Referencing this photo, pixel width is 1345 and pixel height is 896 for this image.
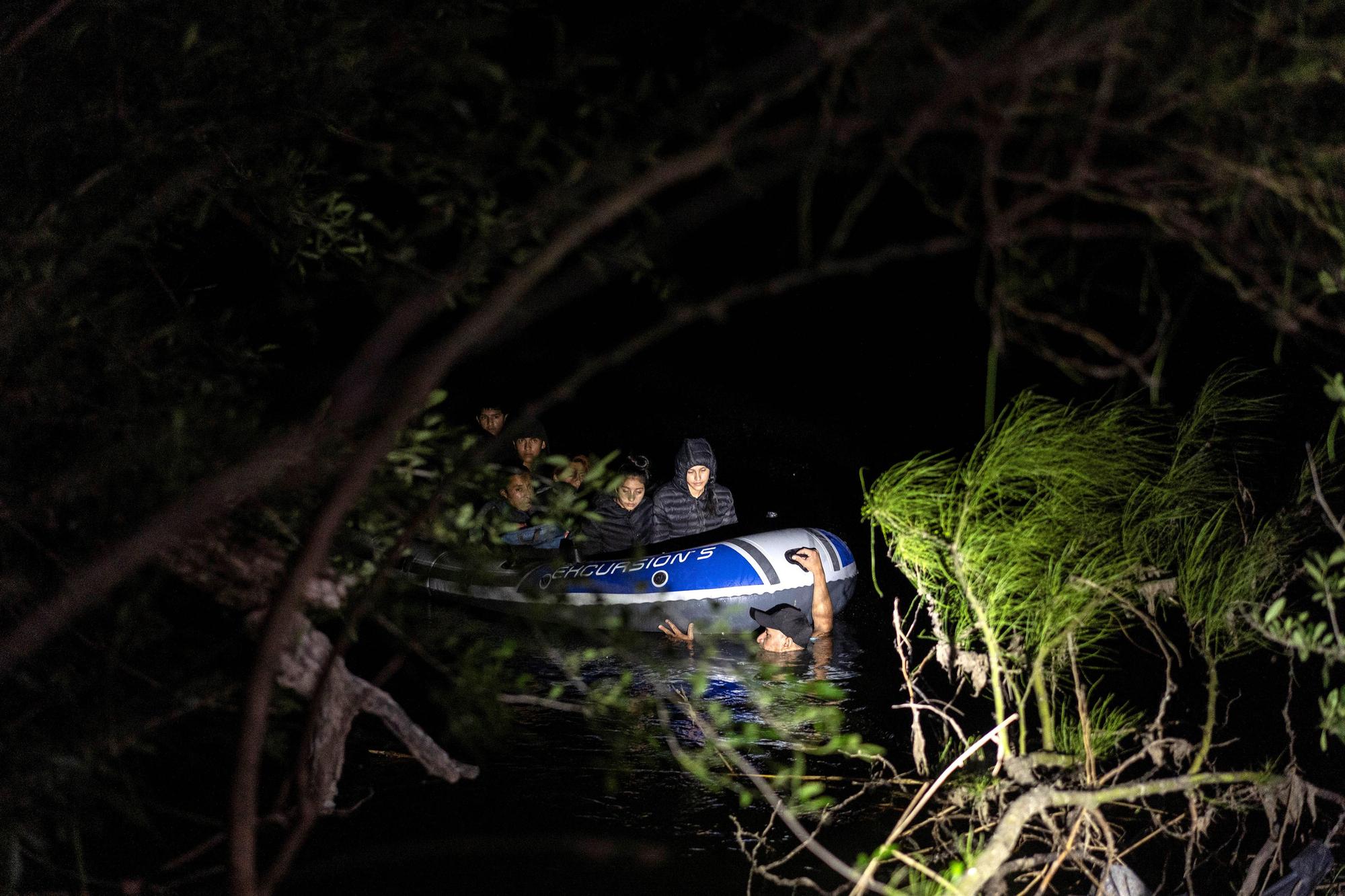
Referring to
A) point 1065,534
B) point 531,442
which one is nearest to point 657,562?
point 531,442

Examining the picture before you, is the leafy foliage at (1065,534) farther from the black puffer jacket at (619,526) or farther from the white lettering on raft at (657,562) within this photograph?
the black puffer jacket at (619,526)

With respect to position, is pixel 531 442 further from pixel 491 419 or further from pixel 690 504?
pixel 690 504

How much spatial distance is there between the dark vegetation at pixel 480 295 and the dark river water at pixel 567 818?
87 cm

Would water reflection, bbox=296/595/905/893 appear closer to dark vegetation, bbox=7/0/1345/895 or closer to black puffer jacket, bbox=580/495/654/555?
dark vegetation, bbox=7/0/1345/895

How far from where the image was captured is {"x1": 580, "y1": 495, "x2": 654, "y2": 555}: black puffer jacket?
11.1m

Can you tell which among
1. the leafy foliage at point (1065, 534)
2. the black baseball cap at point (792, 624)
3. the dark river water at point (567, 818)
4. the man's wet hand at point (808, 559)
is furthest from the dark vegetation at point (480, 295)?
the man's wet hand at point (808, 559)

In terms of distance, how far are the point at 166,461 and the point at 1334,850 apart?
5302 millimetres

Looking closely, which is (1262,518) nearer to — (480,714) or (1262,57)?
(1262,57)

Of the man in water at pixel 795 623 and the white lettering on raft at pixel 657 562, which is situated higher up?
the white lettering on raft at pixel 657 562

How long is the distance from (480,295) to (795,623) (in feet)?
23.8

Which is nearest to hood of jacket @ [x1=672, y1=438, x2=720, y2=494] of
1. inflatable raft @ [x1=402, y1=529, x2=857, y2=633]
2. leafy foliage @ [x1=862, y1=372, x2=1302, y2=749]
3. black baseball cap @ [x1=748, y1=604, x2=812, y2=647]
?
inflatable raft @ [x1=402, y1=529, x2=857, y2=633]

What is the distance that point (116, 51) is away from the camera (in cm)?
323

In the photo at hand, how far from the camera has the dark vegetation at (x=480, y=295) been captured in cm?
193

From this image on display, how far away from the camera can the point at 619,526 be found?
1112cm
